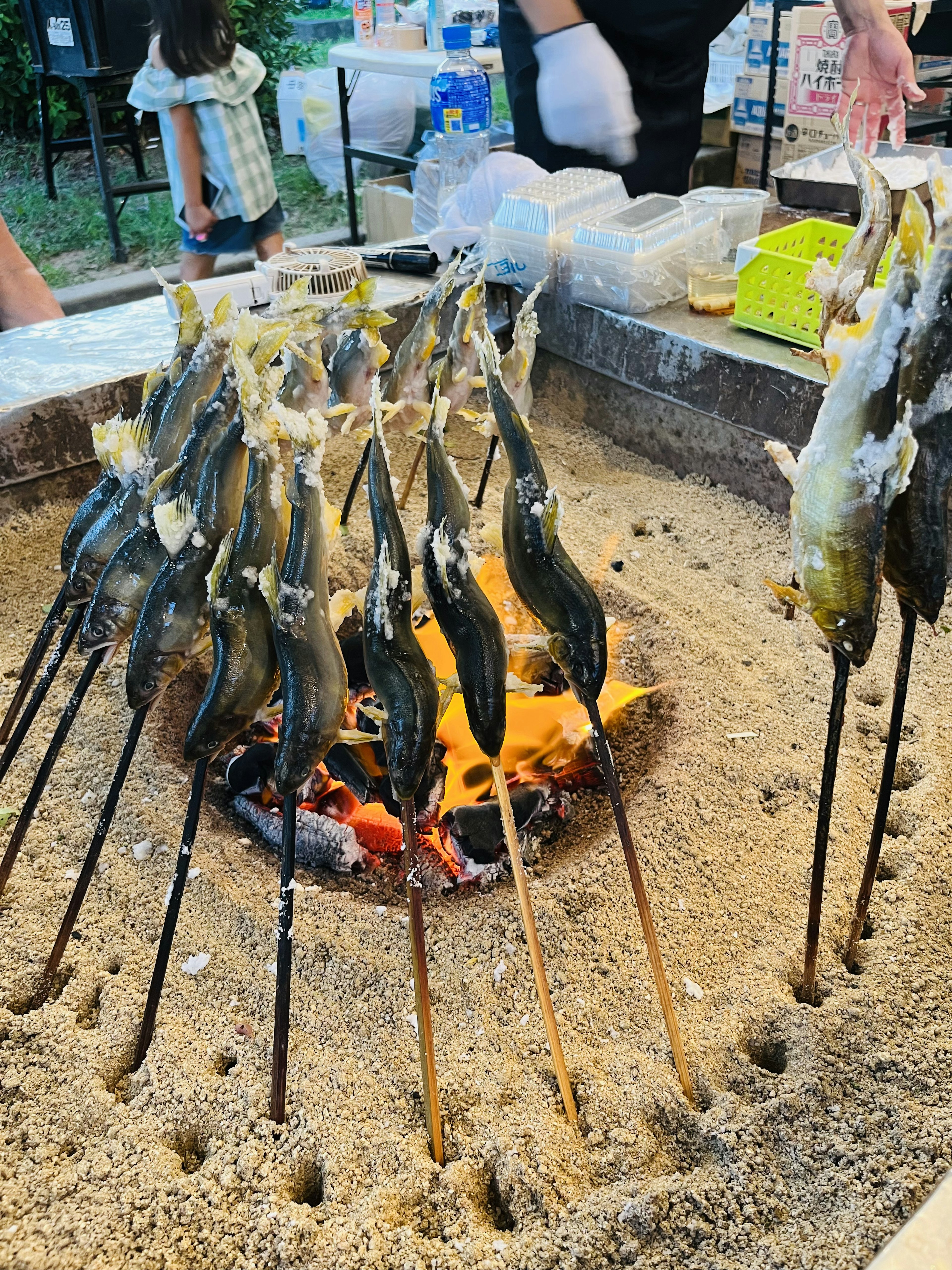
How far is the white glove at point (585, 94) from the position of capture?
381 cm

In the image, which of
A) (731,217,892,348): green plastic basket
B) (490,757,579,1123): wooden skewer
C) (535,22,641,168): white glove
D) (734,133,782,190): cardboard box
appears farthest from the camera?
→ (734,133,782,190): cardboard box

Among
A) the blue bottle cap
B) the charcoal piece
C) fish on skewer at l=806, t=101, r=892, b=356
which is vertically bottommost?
the charcoal piece

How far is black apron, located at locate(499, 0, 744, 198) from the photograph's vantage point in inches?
174

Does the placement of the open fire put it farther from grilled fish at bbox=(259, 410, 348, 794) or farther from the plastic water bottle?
the plastic water bottle

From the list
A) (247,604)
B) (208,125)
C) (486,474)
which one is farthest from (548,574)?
(208,125)

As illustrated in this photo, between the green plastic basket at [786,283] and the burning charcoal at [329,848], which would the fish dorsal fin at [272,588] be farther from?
the green plastic basket at [786,283]

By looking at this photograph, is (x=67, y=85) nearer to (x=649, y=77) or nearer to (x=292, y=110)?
(x=292, y=110)

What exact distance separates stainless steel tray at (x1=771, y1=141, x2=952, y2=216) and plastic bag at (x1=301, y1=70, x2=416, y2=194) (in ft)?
15.1

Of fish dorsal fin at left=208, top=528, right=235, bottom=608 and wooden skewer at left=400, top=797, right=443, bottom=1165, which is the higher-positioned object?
fish dorsal fin at left=208, top=528, right=235, bottom=608

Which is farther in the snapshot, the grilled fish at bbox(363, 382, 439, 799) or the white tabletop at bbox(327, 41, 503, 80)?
the white tabletop at bbox(327, 41, 503, 80)

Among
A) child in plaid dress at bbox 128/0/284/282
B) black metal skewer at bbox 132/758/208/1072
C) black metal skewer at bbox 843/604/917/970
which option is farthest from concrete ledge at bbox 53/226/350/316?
black metal skewer at bbox 843/604/917/970

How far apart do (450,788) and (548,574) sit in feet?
3.20

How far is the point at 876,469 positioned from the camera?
5.00ft

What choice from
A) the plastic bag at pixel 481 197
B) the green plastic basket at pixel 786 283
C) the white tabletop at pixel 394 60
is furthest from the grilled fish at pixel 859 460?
the white tabletop at pixel 394 60
